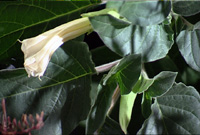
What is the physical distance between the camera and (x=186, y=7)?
394mm

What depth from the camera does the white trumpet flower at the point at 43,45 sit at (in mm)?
350

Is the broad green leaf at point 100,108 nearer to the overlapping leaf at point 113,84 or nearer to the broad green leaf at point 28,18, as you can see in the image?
the overlapping leaf at point 113,84

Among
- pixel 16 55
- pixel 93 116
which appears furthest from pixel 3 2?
pixel 93 116

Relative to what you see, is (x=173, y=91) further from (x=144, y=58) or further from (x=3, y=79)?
→ (x=3, y=79)

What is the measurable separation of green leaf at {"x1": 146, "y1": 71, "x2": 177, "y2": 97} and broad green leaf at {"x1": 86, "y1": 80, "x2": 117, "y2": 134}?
0.05 meters

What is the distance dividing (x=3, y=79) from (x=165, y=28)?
223 mm

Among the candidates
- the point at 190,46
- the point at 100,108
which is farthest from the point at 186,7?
the point at 100,108

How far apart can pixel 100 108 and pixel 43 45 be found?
0.35 ft

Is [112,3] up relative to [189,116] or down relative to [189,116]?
up

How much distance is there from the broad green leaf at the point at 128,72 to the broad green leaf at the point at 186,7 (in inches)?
3.4

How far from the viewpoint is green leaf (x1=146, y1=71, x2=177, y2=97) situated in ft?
1.24

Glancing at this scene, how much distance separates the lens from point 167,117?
0.43 metres

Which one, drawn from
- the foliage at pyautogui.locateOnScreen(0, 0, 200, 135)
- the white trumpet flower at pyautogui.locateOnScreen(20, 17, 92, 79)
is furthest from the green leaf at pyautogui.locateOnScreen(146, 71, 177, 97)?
the white trumpet flower at pyautogui.locateOnScreen(20, 17, 92, 79)

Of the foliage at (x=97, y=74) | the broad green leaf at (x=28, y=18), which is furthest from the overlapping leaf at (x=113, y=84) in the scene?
the broad green leaf at (x=28, y=18)
